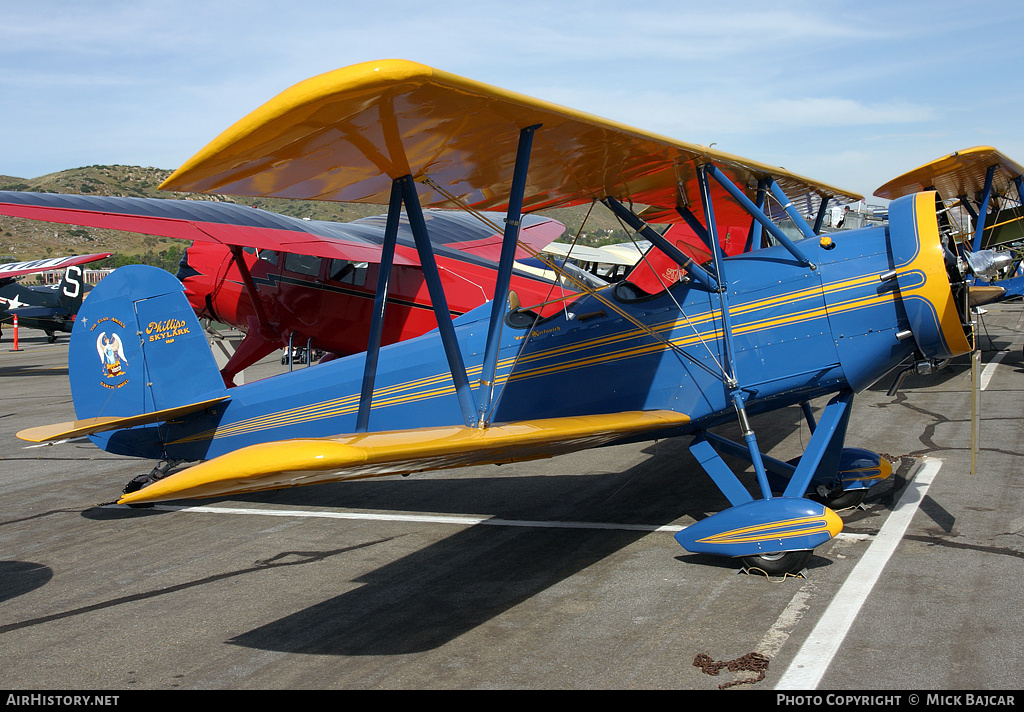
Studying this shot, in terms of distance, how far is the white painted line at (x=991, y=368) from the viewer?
1184cm

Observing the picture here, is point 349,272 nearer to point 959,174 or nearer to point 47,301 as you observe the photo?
point 959,174

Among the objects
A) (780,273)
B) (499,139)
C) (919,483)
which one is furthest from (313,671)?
(919,483)

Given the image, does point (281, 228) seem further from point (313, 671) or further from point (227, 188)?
point (313, 671)

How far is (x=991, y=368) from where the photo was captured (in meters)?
13.1

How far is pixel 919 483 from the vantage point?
6.71 m

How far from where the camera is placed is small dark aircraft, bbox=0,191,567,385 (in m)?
9.55

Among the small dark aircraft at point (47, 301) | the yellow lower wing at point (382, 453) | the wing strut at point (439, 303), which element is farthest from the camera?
the small dark aircraft at point (47, 301)

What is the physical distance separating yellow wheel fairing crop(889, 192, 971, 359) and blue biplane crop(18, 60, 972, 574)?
1cm

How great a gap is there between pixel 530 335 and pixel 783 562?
244 cm

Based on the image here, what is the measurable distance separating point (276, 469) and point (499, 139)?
263 centimetres

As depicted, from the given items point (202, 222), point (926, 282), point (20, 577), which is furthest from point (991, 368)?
point (20, 577)

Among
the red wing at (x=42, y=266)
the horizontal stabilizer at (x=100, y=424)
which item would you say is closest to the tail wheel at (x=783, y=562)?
the horizontal stabilizer at (x=100, y=424)

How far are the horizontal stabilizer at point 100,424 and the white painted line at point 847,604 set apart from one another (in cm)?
528

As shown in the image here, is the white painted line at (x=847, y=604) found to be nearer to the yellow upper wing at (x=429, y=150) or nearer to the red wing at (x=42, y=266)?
the yellow upper wing at (x=429, y=150)
